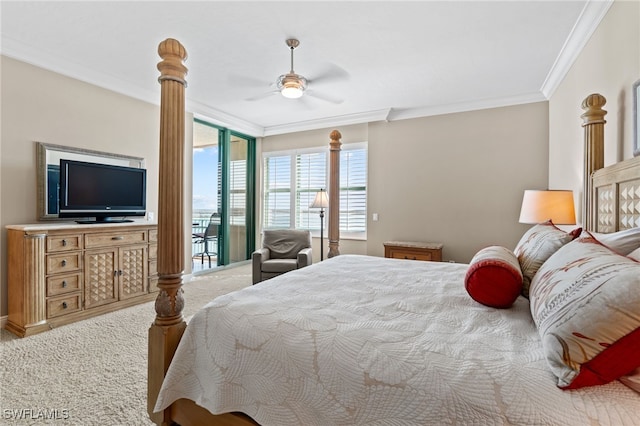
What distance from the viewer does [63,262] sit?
298cm

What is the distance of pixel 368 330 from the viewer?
1164 mm

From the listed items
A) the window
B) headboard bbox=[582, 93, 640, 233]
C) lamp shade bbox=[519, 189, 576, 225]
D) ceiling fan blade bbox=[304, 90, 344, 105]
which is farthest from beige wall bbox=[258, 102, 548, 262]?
headboard bbox=[582, 93, 640, 233]

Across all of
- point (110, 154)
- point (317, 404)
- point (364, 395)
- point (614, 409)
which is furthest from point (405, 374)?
point (110, 154)

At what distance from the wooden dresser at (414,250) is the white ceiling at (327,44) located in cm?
203

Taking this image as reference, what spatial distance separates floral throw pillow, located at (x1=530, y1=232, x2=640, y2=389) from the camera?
2.68ft

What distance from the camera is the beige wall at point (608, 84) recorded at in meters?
1.94

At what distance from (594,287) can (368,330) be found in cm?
70

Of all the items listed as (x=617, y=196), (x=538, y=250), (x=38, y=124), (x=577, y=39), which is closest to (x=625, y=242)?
(x=538, y=250)

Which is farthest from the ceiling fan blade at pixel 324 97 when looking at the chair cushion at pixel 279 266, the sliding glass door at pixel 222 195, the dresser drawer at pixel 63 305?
the dresser drawer at pixel 63 305

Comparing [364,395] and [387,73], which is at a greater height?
[387,73]

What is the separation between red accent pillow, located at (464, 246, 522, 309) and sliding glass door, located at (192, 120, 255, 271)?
15.7ft

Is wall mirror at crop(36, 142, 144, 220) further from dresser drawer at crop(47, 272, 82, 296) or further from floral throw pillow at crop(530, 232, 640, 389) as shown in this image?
floral throw pillow at crop(530, 232, 640, 389)

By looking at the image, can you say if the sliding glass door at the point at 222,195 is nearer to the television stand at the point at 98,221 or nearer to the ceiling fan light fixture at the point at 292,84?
the television stand at the point at 98,221

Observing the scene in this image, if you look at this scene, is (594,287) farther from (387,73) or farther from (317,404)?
(387,73)
